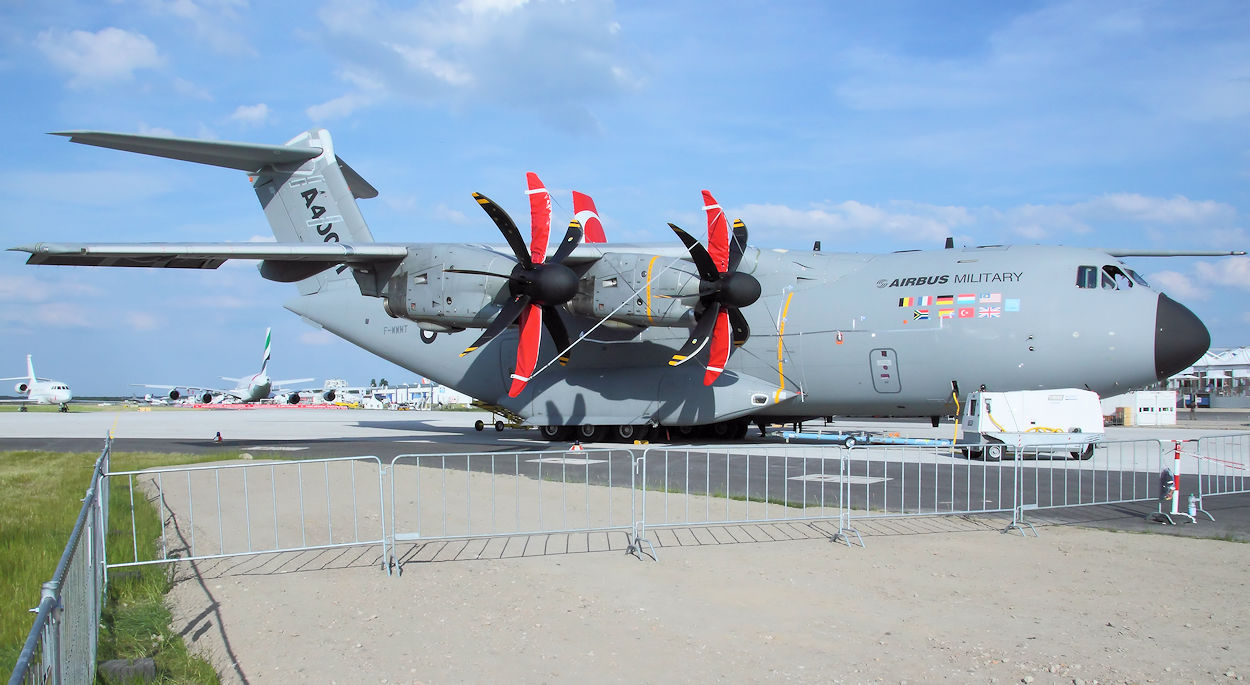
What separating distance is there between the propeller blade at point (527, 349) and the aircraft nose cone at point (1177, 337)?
1171 centimetres

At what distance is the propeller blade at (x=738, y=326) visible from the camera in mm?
17880

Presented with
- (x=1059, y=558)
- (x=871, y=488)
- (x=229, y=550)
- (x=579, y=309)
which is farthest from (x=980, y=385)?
(x=229, y=550)

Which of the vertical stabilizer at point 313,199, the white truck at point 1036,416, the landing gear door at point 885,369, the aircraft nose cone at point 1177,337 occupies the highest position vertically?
the vertical stabilizer at point 313,199

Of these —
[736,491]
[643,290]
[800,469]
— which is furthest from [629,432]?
[736,491]

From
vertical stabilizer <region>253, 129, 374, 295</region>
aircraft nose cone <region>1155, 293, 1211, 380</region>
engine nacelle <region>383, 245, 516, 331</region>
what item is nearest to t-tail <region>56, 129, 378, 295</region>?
vertical stabilizer <region>253, 129, 374, 295</region>

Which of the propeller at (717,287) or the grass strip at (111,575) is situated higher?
the propeller at (717,287)

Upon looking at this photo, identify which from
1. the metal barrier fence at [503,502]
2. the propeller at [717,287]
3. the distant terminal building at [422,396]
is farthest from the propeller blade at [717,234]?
the distant terminal building at [422,396]

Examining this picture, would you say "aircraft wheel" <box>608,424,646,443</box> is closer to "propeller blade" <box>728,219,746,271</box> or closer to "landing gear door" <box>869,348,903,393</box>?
"propeller blade" <box>728,219,746,271</box>

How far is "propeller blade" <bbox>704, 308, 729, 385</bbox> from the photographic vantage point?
17.5 m

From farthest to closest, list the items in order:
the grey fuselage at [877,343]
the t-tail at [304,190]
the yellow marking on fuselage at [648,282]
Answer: the t-tail at [304,190]
the yellow marking on fuselage at [648,282]
the grey fuselage at [877,343]

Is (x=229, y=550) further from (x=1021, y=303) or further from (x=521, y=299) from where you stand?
(x=1021, y=303)

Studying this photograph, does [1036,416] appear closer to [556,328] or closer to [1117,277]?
[1117,277]

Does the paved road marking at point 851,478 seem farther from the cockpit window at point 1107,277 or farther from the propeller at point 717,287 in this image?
the cockpit window at point 1107,277

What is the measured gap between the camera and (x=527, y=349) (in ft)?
56.9
